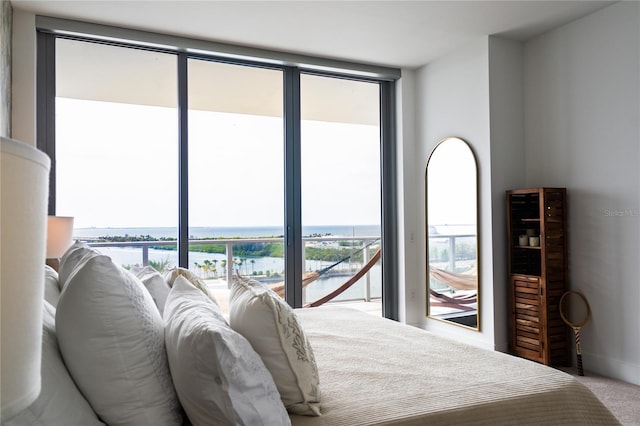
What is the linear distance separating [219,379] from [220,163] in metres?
3.52

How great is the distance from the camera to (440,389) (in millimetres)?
1658

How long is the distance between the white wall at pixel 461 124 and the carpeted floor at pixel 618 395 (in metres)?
0.83

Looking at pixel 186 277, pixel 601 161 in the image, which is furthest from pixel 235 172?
pixel 601 161

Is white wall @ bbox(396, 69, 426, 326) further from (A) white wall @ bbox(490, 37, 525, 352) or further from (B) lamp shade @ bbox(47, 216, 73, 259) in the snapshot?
(B) lamp shade @ bbox(47, 216, 73, 259)

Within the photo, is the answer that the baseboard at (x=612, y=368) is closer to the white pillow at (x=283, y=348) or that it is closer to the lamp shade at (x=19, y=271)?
the white pillow at (x=283, y=348)

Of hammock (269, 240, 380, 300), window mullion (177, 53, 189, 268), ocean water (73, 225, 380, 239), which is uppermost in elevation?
window mullion (177, 53, 189, 268)

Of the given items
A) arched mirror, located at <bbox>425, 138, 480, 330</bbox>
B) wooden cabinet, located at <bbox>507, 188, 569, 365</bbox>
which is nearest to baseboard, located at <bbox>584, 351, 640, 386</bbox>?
wooden cabinet, located at <bbox>507, 188, 569, 365</bbox>

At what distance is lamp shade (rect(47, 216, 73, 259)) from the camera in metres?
3.06

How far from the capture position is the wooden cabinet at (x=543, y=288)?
12.6ft

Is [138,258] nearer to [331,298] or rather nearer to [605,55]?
[331,298]

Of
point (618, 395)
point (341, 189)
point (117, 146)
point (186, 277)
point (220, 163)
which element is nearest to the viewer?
point (186, 277)

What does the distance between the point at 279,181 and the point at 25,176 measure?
4333mm

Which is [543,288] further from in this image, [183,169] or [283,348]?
[183,169]

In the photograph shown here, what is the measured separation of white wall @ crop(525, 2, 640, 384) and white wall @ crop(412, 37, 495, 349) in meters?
0.50
